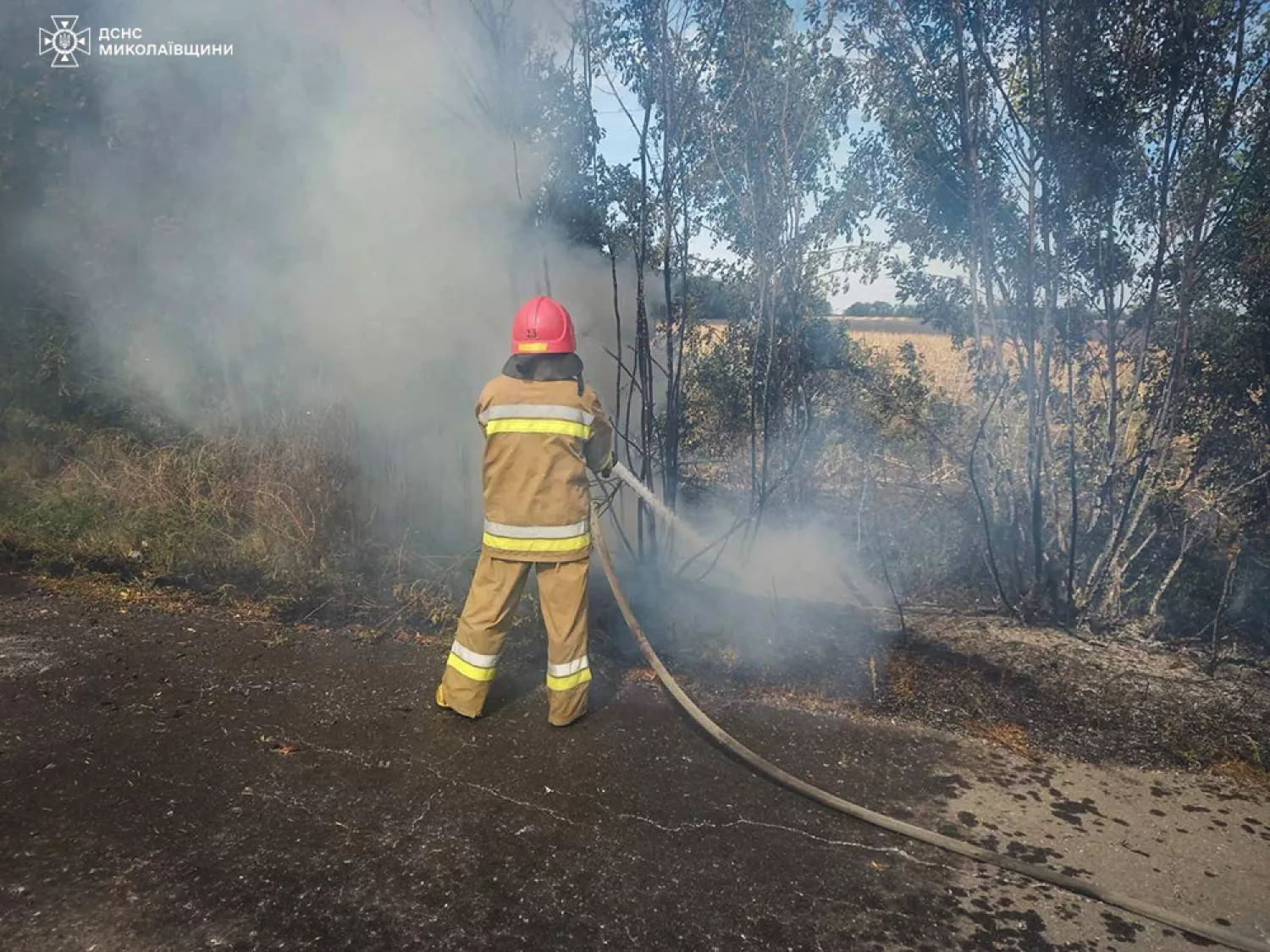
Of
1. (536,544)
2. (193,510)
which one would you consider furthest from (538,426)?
(193,510)

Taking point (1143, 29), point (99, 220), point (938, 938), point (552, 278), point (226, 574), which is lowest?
point (938, 938)

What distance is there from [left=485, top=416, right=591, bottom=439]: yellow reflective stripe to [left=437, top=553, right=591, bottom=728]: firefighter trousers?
55cm

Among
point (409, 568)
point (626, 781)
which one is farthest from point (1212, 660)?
point (409, 568)

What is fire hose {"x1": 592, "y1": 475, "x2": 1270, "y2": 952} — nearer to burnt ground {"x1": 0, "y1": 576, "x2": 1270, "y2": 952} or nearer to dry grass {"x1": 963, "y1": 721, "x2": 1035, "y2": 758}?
burnt ground {"x1": 0, "y1": 576, "x2": 1270, "y2": 952}

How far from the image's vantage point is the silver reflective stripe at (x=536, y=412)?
3.34m

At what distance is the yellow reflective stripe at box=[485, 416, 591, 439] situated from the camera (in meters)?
3.34

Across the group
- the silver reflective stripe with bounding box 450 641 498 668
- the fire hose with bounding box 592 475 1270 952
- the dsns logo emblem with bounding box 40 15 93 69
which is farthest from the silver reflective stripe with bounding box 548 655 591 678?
the dsns logo emblem with bounding box 40 15 93 69

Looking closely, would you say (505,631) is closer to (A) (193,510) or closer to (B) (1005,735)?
(B) (1005,735)

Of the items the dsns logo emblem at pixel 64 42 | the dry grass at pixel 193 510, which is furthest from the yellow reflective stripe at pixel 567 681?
the dsns logo emblem at pixel 64 42

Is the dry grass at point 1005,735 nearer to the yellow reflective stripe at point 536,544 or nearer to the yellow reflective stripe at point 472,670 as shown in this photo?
the yellow reflective stripe at point 536,544

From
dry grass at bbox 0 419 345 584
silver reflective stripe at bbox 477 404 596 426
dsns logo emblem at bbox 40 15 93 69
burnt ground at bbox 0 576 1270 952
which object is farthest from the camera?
dsns logo emblem at bbox 40 15 93 69

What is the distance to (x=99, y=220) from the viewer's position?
6.77 meters

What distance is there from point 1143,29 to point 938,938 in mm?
4470

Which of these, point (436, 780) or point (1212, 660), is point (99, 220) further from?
point (1212, 660)
